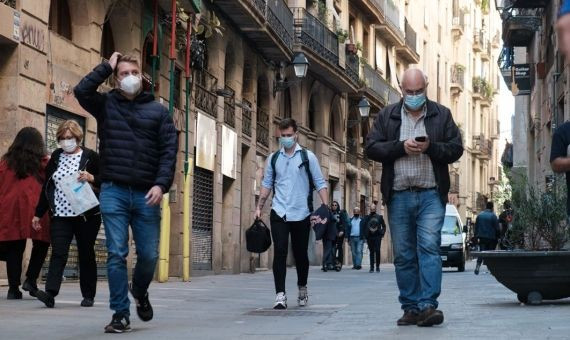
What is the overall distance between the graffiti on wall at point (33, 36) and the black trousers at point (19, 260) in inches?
155

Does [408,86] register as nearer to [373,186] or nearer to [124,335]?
[124,335]

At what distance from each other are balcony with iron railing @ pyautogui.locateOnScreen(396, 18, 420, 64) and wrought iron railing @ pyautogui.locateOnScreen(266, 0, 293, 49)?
18.6 meters

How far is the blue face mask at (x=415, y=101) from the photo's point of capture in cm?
884

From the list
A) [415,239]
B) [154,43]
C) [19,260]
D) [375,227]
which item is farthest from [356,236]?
[415,239]

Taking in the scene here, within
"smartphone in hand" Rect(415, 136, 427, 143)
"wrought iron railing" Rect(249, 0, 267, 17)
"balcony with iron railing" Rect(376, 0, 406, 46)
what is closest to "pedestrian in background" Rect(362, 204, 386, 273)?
"wrought iron railing" Rect(249, 0, 267, 17)

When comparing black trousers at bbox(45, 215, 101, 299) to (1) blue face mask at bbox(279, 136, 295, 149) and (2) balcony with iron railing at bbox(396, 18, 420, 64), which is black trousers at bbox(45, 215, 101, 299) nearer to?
(1) blue face mask at bbox(279, 136, 295, 149)

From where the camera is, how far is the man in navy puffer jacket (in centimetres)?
816

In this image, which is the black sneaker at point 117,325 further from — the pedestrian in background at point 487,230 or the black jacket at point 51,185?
the pedestrian in background at point 487,230

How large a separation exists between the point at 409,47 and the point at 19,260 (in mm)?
40434

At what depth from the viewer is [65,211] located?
1077cm

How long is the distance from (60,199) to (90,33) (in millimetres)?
7310

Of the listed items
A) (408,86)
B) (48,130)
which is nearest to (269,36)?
(48,130)

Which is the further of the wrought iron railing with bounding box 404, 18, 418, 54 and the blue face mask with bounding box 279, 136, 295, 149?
the wrought iron railing with bounding box 404, 18, 418, 54

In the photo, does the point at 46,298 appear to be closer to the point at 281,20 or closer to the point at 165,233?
the point at 165,233
